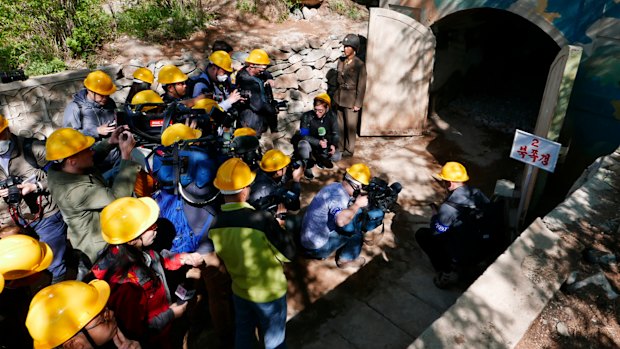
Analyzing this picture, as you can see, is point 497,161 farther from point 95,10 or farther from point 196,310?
point 95,10

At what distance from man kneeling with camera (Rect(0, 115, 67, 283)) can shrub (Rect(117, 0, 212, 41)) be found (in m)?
3.54

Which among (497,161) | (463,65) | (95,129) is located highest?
(95,129)

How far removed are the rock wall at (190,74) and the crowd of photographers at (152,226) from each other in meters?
0.98

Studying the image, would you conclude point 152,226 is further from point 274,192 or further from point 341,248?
point 341,248

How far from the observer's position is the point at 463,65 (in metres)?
8.73

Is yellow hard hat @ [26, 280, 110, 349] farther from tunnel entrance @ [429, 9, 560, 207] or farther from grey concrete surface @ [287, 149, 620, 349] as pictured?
tunnel entrance @ [429, 9, 560, 207]

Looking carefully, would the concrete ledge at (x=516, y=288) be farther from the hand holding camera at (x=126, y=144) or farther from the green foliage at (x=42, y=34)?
the green foliage at (x=42, y=34)

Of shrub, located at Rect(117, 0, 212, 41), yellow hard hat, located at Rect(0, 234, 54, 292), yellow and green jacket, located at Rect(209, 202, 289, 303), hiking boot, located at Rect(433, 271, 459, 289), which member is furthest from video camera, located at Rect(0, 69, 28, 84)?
hiking boot, located at Rect(433, 271, 459, 289)

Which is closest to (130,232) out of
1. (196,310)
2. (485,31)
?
(196,310)

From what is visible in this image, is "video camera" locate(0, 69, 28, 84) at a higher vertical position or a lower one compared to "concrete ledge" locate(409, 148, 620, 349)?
higher

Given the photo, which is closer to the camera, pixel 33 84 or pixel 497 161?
pixel 33 84

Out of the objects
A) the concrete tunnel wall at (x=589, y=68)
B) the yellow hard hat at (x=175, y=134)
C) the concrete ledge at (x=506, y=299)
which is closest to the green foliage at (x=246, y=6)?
the concrete tunnel wall at (x=589, y=68)

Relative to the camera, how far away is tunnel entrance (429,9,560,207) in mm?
7091

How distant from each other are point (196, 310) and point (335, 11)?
676 cm
